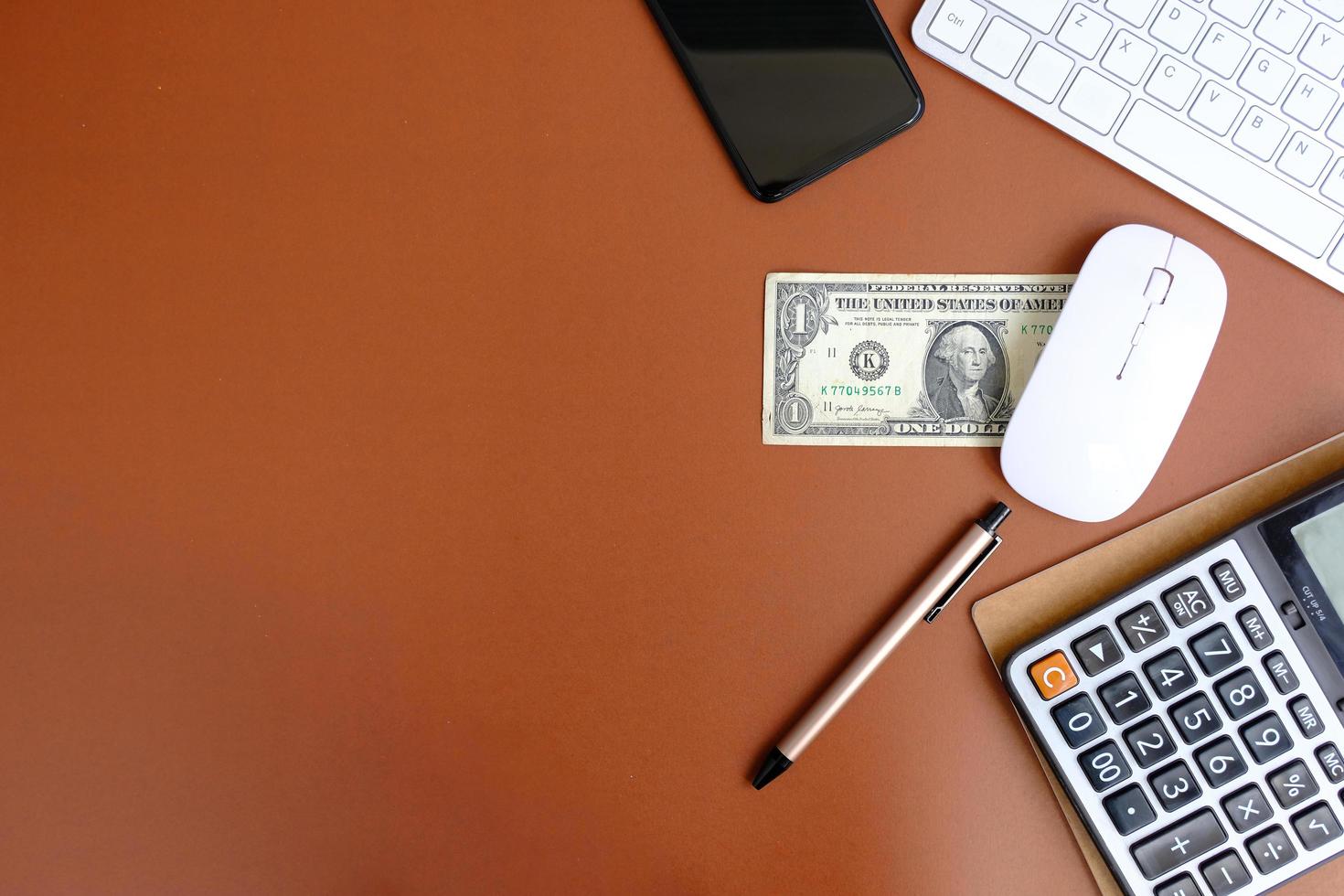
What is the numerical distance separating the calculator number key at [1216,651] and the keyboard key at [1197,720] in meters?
0.02

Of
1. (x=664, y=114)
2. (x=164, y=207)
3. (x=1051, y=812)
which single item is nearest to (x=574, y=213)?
(x=664, y=114)

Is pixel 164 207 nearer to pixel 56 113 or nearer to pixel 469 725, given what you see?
pixel 56 113

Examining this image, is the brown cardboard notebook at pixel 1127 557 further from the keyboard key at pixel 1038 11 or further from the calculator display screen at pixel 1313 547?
the keyboard key at pixel 1038 11

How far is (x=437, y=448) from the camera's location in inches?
19.1

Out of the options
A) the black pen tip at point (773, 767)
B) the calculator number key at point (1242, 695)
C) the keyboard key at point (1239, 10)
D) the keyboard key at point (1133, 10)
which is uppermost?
the keyboard key at point (1239, 10)

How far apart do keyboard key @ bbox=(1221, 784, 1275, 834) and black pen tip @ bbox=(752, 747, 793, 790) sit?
217 millimetres

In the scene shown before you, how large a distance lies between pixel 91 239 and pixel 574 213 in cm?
28

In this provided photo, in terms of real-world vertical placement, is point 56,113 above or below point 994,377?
below

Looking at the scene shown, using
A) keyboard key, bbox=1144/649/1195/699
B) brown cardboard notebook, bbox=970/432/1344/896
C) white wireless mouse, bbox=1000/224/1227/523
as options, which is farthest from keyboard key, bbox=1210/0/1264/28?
keyboard key, bbox=1144/649/1195/699

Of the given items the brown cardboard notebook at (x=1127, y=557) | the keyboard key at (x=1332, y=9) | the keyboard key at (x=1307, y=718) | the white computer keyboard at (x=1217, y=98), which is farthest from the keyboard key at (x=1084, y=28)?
the keyboard key at (x=1307, y=718)

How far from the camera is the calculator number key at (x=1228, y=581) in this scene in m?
0.44

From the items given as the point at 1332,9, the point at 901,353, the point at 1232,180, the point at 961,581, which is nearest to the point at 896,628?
the point at 961,581

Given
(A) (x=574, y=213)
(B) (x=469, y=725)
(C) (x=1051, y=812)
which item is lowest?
(B) (x=469, y=725)

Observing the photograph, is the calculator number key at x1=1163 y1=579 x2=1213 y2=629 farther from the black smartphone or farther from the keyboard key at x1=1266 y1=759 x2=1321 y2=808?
the black smartphone
